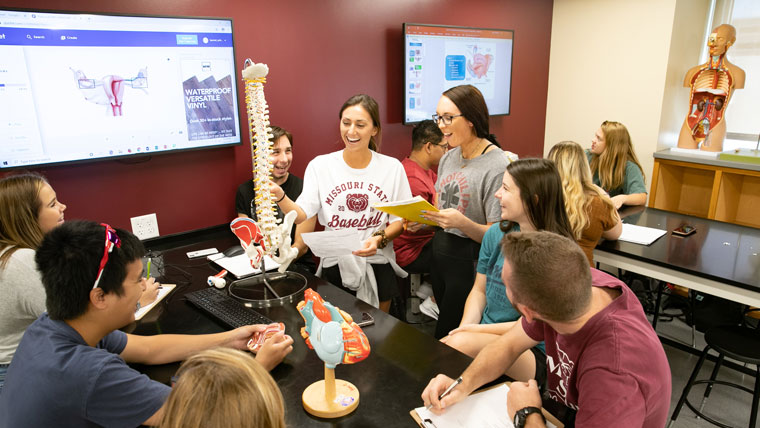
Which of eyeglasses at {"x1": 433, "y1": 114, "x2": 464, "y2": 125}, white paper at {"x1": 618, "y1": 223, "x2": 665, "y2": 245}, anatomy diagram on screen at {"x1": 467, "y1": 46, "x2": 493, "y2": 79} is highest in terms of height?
anatomy diagram on screen at {"x1": 467, "y1": 46, "x2": 493, "y2": 79}

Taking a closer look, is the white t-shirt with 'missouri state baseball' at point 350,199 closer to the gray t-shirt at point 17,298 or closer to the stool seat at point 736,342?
the gray t-shirt at point 17,298

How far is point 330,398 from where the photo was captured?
127 cm

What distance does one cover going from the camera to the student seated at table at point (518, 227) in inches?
70.5

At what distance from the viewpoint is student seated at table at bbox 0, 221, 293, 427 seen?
1102mm

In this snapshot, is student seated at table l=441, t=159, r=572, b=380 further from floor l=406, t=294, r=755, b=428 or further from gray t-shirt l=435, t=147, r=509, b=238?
floor l=406, t=294, r=755, b=428

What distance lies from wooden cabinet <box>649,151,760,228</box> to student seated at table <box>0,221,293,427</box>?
4.06 m

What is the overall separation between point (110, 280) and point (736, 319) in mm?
3616

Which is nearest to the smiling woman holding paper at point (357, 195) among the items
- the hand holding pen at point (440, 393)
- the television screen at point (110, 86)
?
the television screen at point (110, 86)

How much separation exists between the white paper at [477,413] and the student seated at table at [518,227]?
17.0 inches

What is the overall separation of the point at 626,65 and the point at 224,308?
13.1ft

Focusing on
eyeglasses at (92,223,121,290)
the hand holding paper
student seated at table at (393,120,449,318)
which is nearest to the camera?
eyeglasses at (92,223,121,290)

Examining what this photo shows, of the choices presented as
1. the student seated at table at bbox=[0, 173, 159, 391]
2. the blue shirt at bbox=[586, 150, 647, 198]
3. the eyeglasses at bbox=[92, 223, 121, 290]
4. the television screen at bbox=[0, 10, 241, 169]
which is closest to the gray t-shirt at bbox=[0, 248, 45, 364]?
the student seated at table at bbox=[0, 173, 159, 391]

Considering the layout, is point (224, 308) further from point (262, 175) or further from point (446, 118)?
point (446, 118)

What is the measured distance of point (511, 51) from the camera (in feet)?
13.8
